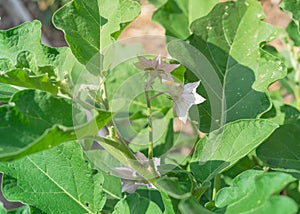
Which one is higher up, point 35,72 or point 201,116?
point 35,72

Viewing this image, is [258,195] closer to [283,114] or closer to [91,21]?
[91,21]

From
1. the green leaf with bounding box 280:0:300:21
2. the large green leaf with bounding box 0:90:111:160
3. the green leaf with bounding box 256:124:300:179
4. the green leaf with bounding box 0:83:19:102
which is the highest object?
the large green leaf with bounding box 0:90:111:160

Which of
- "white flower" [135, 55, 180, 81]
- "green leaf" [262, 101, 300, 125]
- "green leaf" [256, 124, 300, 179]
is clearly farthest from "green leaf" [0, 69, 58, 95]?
"green leaf" [262, 101, 300, 125]

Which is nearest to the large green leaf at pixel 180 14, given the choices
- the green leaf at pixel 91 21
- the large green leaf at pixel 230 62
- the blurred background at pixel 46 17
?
the large green leaf at pixel 230 62

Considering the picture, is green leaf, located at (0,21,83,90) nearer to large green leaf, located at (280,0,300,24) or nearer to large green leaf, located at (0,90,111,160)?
large green leaf, located at (0,90,111,160)

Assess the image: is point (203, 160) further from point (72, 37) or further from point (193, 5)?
point (193, 5)

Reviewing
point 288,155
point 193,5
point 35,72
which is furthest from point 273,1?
point 35,72

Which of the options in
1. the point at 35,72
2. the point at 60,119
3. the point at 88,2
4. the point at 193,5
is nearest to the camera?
the point at 60,119
